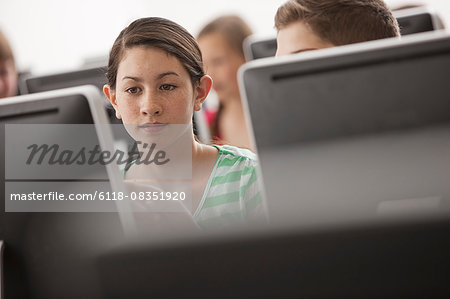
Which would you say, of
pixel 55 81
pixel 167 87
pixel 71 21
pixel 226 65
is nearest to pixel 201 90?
pixel 167 87

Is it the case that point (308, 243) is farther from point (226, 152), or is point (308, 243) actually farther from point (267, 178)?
point (226, 152)

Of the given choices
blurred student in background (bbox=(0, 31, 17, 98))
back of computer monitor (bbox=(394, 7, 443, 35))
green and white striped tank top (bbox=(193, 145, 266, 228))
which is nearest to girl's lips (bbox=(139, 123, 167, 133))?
green and white striped tank top (bbox=(193, 145, 266, 228))

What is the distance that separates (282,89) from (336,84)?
0.05 meters

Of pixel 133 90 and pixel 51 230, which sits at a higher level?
pixel 133 90

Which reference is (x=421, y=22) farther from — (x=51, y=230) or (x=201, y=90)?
(x=51, y=230)

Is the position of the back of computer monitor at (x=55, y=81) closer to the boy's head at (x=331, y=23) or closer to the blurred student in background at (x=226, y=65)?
the boy's head at (x=331, y=23)

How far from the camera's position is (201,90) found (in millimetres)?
834

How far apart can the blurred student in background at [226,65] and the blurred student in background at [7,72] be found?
0.64 m

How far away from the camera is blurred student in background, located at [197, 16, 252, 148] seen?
7.13 feet

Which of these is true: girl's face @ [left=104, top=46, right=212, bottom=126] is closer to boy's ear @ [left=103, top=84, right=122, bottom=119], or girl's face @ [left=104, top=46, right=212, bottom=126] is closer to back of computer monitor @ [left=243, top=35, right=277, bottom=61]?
boy's ear @ [left=103, top=84, right=122, bottom=119]

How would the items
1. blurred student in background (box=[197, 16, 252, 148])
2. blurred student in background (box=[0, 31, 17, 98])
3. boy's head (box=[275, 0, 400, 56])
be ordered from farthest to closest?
1. blurred student in background (box=[197, 16, 252, 148])
2. blurred student in background (box=[0, 31, 17, 98])
3. boy's head (box=[275, 0, 400, 56])

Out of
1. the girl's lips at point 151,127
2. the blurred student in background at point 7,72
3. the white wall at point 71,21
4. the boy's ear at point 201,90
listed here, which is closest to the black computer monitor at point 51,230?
the girl's lips at point 151,127

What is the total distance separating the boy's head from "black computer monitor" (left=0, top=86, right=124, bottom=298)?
0.45 meters

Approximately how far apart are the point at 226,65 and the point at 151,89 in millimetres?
1470
